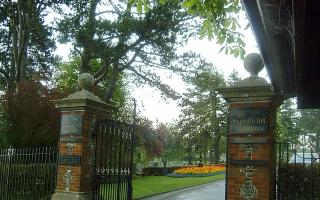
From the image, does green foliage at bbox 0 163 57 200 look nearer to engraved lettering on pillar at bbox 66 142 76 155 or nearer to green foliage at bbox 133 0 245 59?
engraved lettering on pillar at bbox 66 142 76 155

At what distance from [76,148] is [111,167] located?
849 mm

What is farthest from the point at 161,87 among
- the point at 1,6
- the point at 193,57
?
the point at 1,6

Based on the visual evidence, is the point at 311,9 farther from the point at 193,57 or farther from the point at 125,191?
the point at 193,57

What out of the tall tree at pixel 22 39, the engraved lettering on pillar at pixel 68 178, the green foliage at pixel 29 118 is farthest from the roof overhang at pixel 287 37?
the tall tree at pixel 22 39

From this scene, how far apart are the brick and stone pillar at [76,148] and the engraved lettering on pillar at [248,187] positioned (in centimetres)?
340

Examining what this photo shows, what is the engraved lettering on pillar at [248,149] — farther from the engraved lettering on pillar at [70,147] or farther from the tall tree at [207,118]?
the tall tree at [207,118]

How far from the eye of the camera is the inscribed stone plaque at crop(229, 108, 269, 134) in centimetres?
745

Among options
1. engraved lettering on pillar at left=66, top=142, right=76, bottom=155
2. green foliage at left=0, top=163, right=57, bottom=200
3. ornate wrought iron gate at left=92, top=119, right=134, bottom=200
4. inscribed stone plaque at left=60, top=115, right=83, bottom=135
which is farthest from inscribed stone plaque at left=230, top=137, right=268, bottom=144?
green foliage at left=0, top=163, right=57, bottom=200

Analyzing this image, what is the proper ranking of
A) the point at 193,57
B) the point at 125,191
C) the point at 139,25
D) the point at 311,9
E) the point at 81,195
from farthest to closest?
1. the point at 193,57
2. the point at 139,25
3. the point at 125,191
4. the point at 81,195
5. the point at 311,9

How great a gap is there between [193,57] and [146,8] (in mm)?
12338

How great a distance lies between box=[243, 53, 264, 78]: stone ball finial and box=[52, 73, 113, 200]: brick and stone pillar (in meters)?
3.42

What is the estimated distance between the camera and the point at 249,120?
758 centimetres

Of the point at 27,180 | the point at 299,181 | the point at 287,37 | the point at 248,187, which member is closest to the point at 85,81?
the point at 27,180

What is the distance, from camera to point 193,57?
18047mm
